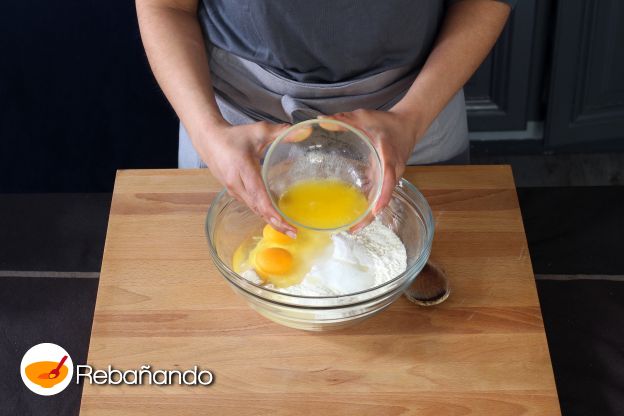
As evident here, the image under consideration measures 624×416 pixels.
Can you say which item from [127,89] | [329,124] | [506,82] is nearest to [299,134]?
[329,124]

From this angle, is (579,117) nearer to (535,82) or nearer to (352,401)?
(535,82)

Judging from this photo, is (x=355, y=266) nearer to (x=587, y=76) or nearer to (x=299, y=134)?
(x=299, y=134)

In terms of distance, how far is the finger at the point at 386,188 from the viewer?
94 centimetres

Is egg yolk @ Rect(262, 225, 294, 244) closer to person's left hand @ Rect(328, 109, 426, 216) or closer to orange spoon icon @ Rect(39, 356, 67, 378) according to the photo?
person's left hand @ Rect(328, 109, 426, 216)

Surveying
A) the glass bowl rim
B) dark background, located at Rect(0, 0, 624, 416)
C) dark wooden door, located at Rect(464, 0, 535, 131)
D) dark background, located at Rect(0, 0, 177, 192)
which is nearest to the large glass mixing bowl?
the glass bowl rim

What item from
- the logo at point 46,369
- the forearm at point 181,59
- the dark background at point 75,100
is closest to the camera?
the forearm at point 181,59

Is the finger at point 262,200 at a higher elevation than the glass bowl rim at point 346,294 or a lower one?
higher

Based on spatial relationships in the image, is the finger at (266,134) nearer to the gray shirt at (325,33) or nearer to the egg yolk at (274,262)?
the egg yolk at (274,262)

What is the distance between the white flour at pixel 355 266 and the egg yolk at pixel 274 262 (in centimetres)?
1

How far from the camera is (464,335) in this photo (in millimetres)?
1002

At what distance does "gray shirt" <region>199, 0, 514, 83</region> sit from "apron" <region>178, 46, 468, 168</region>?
0.06 feet

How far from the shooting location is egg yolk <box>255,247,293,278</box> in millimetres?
971

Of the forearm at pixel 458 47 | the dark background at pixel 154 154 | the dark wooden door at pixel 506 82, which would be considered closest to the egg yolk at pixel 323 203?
the forearm at pixel 458 47

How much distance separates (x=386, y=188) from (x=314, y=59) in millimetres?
361
